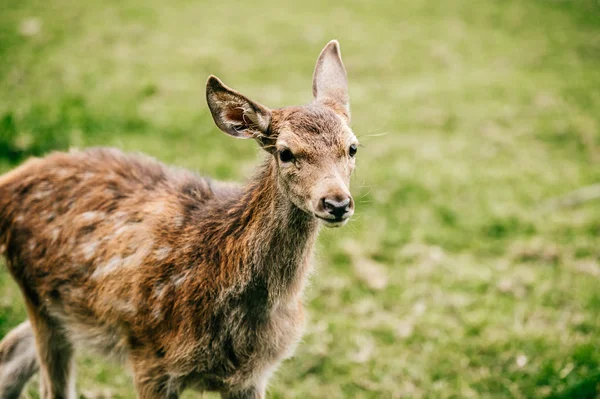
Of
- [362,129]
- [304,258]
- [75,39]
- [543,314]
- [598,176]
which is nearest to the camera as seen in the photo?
[304,258]

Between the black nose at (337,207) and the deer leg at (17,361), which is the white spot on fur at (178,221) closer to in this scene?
the black nose at (337,207)

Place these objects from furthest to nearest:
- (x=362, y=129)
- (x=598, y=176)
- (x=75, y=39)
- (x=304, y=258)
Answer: (x=75, y=39), (x=362, y=129), (x=598, y=176), (x=304, y=258)

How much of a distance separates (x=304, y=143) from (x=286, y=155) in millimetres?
134

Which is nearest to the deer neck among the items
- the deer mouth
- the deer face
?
the deer face

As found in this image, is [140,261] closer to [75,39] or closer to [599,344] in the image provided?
[599,344]

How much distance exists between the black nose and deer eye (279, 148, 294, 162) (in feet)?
1.39

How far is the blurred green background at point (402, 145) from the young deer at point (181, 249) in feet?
1.72

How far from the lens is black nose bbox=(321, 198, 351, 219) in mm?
2854

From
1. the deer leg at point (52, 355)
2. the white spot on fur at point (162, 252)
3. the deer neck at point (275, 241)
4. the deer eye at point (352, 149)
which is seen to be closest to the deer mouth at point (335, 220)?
the deer neck at point (275, 241)

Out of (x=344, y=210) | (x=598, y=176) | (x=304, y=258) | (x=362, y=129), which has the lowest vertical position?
(x=598, y=176)

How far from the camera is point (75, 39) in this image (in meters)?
10.6

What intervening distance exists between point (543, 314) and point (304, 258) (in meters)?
3.29

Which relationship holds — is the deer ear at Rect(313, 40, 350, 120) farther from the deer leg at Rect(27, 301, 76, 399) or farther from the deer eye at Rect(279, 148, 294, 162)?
the deer leg at Rect(27, 301, 76, 399)

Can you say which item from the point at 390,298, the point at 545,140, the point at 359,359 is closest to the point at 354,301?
the point at 390,298
